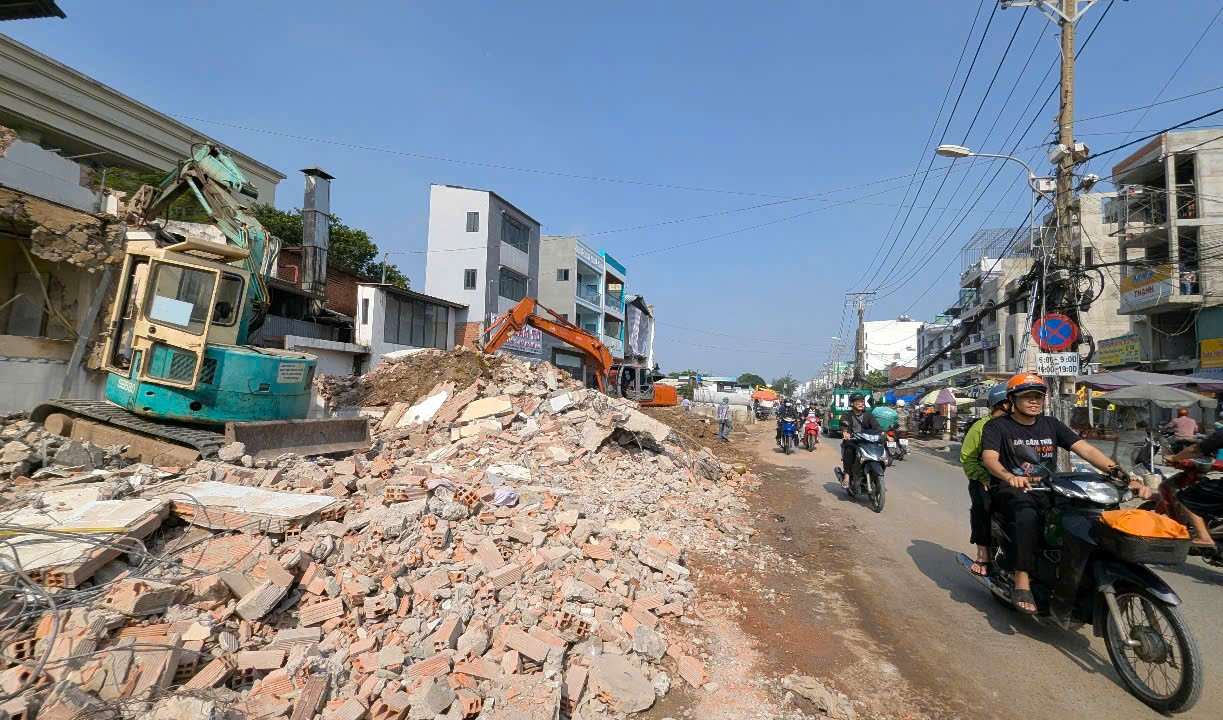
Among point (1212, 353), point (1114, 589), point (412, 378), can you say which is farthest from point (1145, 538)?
point (1212, 353)

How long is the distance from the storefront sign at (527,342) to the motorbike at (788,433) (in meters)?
14.1

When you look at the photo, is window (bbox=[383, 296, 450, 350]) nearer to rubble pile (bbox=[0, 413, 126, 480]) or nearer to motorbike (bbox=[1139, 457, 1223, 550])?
rubble pile (bbox=[0, 413, 126, 480])

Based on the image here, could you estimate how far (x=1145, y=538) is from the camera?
10.3ft

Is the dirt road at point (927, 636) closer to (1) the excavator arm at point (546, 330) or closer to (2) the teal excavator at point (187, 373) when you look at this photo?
(2) the teal excavator at point (187, 373)

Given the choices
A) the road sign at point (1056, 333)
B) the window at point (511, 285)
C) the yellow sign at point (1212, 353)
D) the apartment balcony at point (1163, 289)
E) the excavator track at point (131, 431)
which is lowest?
the excavator track at point (131, 431)

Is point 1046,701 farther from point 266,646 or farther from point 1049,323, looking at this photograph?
point 1049,323

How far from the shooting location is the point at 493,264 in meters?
30.6

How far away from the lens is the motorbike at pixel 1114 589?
309 centimetres

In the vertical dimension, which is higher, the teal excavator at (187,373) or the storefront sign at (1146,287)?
the storefront sign at (1146,287)

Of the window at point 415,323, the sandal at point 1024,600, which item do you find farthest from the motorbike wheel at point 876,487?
the window at point 415,323

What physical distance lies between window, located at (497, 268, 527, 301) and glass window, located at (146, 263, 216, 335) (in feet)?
78.2

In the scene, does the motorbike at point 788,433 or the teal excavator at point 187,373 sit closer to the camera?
the teal excavator at point 187,373

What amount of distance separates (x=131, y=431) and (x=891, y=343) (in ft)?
296

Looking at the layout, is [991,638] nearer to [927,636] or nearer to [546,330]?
[927,636]
